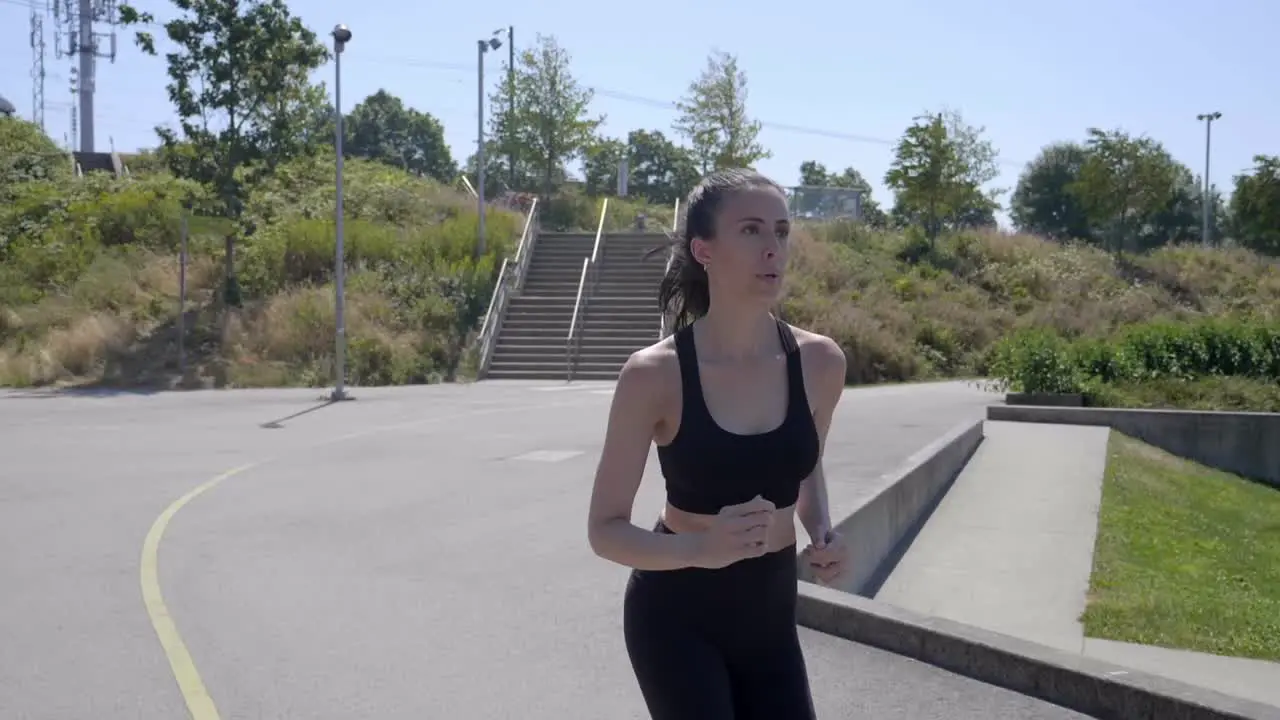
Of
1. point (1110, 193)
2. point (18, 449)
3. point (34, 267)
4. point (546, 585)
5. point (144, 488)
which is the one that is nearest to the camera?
point (546, 585)

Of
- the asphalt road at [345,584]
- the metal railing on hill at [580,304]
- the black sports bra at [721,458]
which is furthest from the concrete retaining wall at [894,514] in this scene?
the metal railing on hill at [580,304]

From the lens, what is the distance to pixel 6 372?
29.9 metres

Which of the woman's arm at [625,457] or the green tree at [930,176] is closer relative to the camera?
the woman's arm at [625,457]

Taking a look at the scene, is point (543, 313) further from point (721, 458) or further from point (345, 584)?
point (721, 458)

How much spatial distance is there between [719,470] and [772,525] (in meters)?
0.17

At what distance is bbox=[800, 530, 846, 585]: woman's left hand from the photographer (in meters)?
3.18

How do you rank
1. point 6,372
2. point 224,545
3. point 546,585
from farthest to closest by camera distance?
point 6,372, point 224,545, point 546,585

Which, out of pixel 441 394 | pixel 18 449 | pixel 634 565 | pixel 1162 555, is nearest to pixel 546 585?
pixel 634 565

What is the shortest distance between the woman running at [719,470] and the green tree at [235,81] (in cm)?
3090

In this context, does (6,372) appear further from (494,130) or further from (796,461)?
(796,461)

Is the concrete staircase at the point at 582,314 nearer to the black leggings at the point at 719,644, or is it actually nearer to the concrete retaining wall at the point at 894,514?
the concrete retaining wall at the point at 894,514

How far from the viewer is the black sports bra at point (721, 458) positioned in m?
2.84

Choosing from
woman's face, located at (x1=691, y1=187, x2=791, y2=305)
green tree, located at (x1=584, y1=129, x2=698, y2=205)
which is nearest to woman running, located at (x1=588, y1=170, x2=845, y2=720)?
woman's face, located at (x1=691, y1=187, x2=791, y2=305)

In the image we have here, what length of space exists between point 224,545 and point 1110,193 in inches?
1851
